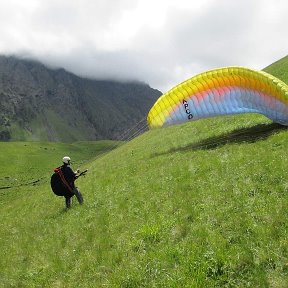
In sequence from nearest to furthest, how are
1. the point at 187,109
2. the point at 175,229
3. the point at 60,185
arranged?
the point at 175,229 → the point at 60,185 → the point at 187,109

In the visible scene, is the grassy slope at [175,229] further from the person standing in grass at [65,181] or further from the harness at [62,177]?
the harness at [62,177]

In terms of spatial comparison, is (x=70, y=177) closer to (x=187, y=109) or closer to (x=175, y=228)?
(x=175, y=228)

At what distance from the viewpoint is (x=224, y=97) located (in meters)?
24.1

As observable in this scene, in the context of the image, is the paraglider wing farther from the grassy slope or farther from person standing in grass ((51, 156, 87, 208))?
person standing in grass ((51, 156, 87, 208))

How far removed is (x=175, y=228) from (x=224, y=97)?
42.8 feet

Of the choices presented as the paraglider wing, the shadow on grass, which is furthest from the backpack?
the paraglider wing

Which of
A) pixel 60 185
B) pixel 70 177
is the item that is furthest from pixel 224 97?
pixel 60 185

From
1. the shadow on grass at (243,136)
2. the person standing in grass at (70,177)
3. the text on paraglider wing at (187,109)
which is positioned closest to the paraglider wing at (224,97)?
the text on paraglider wing at (187,109)

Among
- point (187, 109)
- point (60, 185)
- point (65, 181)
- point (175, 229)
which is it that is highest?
point (187, 109)

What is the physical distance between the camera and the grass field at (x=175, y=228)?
9.97 metres

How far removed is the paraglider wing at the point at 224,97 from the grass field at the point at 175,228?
1390 millimetres

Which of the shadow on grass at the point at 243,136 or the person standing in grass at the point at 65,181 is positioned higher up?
the shadow on grass at the point at 243,136

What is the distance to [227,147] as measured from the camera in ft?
69.2

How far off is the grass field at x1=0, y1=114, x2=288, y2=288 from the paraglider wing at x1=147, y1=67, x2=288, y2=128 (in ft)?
4.56
